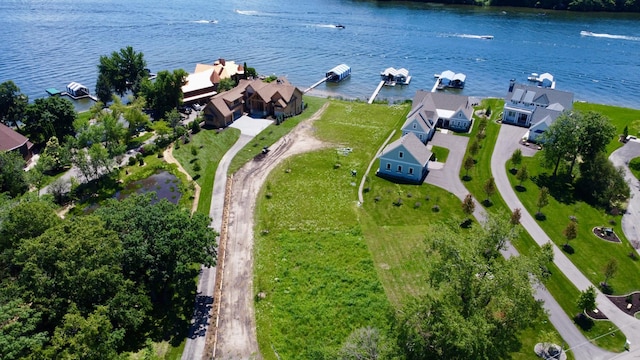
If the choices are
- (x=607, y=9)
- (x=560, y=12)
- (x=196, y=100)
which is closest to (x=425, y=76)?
(x=196, y=100)

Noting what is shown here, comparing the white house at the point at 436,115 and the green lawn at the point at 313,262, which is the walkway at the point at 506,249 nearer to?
the white house at the point at 436,115

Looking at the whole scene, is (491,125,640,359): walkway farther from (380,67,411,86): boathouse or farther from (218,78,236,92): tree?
(218,78,236,92): tree

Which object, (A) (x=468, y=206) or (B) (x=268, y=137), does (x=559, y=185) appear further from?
(B) (x=268, y=137)

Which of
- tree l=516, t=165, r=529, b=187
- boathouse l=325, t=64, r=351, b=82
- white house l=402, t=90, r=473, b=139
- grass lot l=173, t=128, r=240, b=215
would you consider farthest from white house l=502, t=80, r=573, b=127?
grass lot l=173, t=128, r=240, b=215

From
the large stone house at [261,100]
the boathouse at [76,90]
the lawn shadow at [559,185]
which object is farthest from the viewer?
the boathouse at [76,90]

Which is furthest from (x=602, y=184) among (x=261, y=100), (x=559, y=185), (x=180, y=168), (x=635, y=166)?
(x=180, y=168)

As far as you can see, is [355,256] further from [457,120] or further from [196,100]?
[196,100]

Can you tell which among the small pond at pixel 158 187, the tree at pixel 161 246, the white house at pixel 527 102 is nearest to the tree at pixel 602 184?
the white house at pixel 527 102
